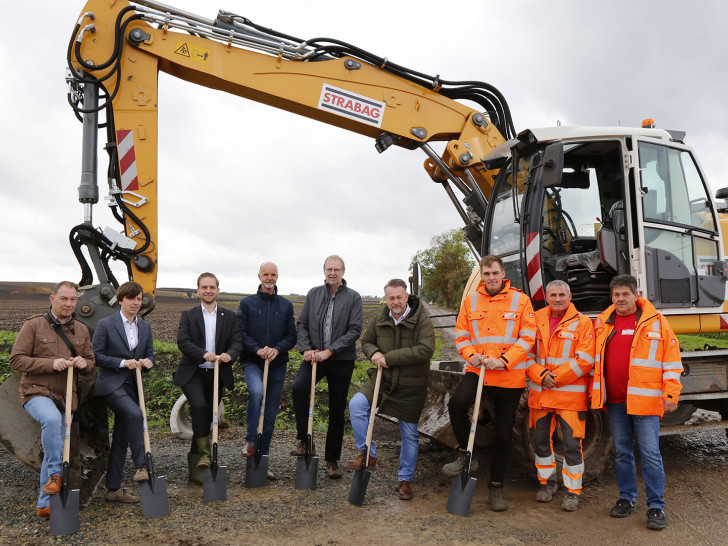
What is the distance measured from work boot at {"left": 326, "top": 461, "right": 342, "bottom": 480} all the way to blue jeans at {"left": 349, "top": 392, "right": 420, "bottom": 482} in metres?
0.41

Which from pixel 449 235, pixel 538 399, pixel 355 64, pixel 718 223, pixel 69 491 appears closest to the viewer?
pixel 69 491

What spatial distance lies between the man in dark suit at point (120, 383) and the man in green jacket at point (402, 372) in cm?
171

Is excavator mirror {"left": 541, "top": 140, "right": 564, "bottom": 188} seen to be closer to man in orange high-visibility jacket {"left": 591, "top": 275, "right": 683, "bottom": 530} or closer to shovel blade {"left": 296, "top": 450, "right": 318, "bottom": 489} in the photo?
man in orange high-visibility jacket {"left": 591, "top": 275, "right": 683, "bottom": 530}

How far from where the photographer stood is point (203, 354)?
16.7 ft

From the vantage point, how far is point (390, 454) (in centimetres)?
651

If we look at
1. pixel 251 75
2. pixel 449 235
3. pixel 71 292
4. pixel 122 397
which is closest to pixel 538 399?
pixel 122 397

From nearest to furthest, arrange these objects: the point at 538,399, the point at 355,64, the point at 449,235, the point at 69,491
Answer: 1. the point at 69,491
2. the point at 538,399
3. the point at 355,64
4. the point at 449,235

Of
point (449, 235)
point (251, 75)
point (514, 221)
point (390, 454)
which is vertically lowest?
point (390, 454)

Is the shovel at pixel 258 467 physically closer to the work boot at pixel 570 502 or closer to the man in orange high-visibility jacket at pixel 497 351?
the man in orange high-visibility jacket at pixel 497 351

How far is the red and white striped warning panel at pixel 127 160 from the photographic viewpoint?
587 centimetres

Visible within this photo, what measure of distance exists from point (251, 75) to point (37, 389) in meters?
3.76

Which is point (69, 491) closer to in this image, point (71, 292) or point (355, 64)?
point (71, 292)

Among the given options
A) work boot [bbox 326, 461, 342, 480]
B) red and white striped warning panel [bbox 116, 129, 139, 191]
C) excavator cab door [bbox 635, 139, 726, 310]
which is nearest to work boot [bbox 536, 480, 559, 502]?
work boot [bbox 326, 461, 342, 480]

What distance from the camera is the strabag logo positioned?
6.68 m
